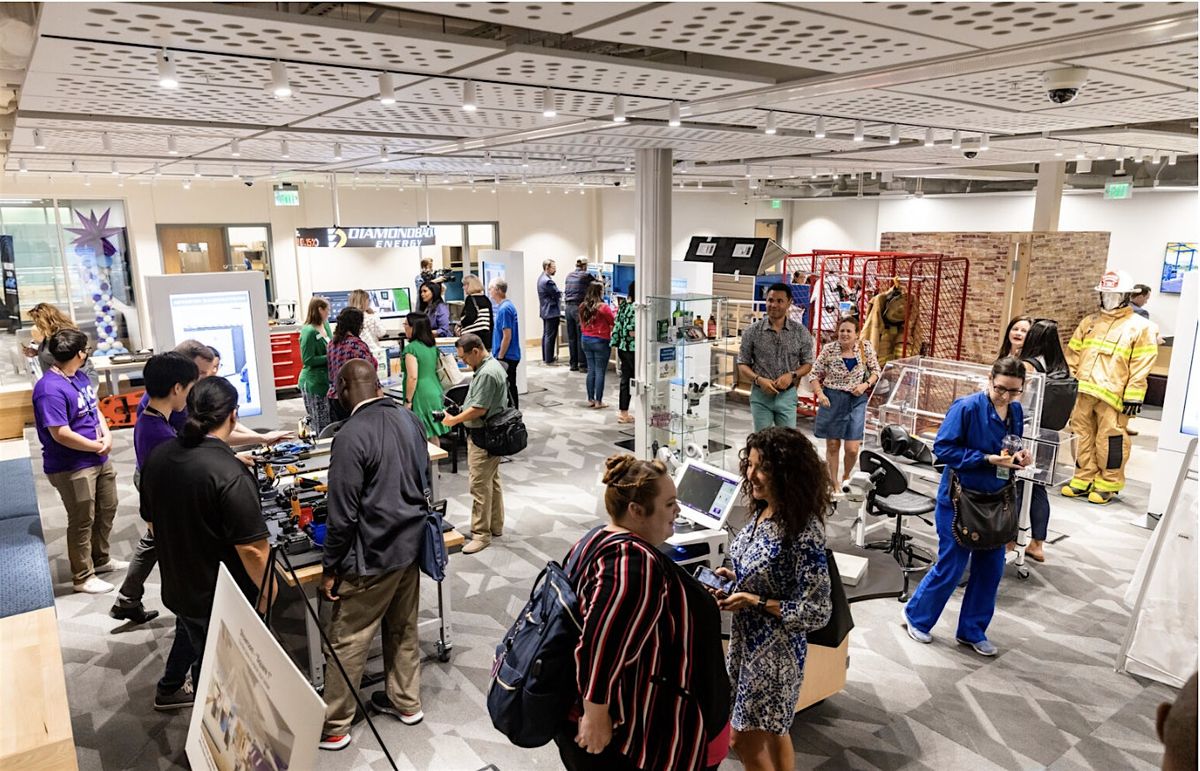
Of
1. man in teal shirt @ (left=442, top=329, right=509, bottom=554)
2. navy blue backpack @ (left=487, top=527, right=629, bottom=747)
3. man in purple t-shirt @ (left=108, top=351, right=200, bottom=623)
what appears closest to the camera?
navy blue backpack @ (left=487, top=527, right=629, bottom=747)

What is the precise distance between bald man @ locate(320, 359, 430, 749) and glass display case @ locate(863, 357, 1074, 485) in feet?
11.0

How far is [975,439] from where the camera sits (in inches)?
157

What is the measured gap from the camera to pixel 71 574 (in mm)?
5109

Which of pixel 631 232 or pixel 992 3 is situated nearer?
pixel 992 3

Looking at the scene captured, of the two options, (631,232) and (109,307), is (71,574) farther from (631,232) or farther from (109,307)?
(631,232)

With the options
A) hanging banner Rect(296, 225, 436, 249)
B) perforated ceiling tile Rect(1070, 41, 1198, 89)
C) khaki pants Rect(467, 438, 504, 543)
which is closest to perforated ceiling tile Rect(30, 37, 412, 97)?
khaki pants Rect(467, 438, 504, 543)

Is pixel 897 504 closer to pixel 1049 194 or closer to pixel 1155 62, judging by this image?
pixel 1155 62

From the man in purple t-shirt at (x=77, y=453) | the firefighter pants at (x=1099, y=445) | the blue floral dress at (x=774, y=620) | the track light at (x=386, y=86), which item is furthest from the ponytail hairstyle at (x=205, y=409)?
the firefighter pants at (x=1099, y=445)

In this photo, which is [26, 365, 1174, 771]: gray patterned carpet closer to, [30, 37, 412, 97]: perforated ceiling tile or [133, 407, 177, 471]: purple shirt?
[133, 407, 177, 471]: purple shirt

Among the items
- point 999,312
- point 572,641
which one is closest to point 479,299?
point 999,312

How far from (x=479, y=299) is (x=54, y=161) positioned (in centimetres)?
418

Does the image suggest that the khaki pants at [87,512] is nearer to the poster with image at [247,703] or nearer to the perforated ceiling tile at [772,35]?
the poster with image at [247,703]

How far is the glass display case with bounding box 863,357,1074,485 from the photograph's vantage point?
207 inches

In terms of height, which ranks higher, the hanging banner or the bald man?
the hanging banner
